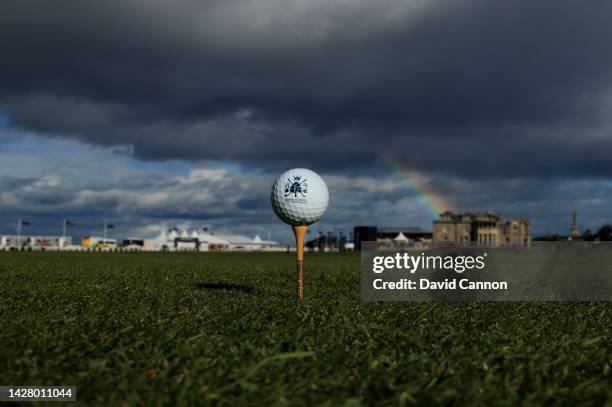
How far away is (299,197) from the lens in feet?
32.8

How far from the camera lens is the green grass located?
4.49 m

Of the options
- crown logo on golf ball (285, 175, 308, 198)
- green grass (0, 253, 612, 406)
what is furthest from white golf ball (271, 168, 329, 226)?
green grass (0, 253, 612, 406)

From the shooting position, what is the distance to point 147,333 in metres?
6.13

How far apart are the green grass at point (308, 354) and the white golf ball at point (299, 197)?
1.91 meters

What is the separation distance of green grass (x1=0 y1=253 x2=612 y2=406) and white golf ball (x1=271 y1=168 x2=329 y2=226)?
6.28 feet

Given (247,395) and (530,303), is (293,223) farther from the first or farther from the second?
(247,395)

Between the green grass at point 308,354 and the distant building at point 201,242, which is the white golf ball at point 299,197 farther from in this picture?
the distant building at point 201,242

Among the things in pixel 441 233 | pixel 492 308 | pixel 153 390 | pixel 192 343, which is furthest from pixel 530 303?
pixel 441 233

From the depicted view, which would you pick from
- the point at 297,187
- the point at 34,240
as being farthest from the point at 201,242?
the point at 297,187

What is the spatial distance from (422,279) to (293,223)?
351 cm

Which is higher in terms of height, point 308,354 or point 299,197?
point 299,197

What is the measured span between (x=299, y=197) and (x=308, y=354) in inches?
194

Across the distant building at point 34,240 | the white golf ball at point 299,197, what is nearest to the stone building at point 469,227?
the distant building at point 34,240

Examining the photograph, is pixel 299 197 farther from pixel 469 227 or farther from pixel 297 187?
pixel 469 227
